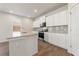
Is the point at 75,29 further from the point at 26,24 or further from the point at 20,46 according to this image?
the point at 26,24

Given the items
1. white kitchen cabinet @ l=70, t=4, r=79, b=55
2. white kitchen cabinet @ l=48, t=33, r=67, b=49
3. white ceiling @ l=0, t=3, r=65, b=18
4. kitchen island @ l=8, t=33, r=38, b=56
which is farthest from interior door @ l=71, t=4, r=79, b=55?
kitchen island @ l=8, t=33, r=38, b=56

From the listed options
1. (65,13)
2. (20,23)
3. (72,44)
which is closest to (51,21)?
(65,13)

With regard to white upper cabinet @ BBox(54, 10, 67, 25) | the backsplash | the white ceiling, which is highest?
the white ceiling

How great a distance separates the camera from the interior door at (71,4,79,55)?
3.15m

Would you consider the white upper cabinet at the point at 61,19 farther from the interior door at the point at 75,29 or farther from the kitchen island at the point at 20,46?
the kitchen island at the point at 20,46

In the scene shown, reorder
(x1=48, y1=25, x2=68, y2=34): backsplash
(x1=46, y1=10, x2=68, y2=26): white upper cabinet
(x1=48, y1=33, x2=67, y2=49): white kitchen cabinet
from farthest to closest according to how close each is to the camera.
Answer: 1. (x1=48, y1=25, x2=68, y2=34): backsplash
2. (x1=46, y1=10, x2=68, y2=26): white upper cabinet
3. (x1=48, y1=33, x2=67, y2=49): white kitchen cabinet

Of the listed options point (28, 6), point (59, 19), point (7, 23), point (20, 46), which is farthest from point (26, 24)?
point (20, 46)

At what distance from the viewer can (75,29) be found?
3.28 metres

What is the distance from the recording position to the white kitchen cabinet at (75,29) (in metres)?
3.15

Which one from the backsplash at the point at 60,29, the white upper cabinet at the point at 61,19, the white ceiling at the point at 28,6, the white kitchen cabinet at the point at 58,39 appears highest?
the white ceiling at the point at 28,6

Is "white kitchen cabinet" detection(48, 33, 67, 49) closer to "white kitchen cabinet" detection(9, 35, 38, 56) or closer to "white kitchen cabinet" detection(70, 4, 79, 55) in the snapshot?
"white kitchen cabinet" detection(70, 4, 79, 55)

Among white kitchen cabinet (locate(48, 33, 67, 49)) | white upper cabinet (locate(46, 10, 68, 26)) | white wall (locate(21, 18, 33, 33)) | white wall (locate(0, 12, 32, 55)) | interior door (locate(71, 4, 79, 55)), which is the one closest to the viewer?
interior door (locate(71, 4, 79, 55))

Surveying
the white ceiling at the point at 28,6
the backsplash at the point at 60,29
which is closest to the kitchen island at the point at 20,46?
the white ceiling at the point at 28,6

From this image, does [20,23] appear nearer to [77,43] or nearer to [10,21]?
[10,21]
